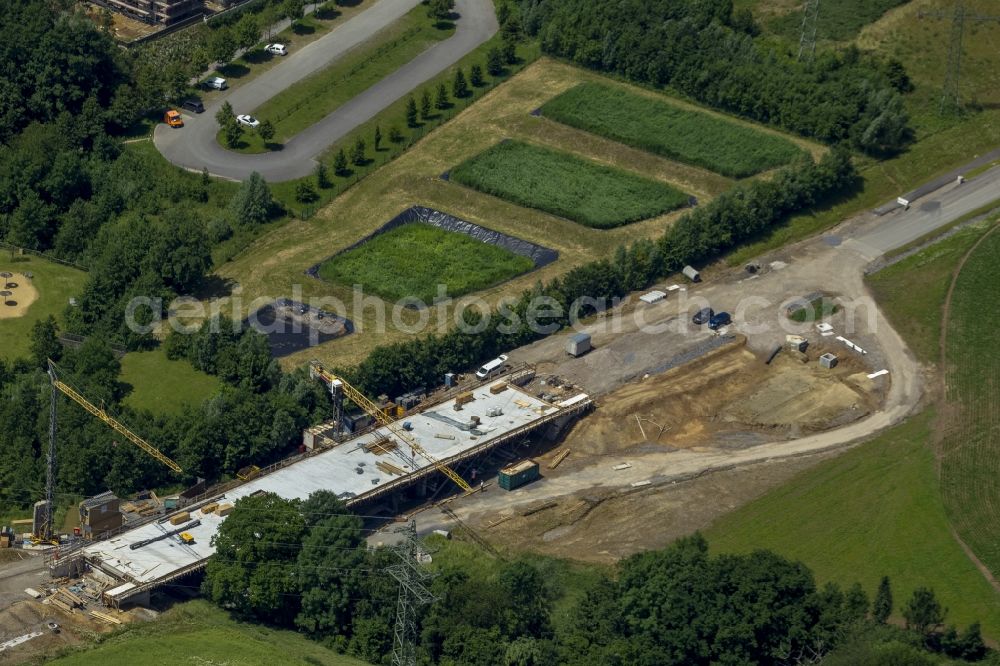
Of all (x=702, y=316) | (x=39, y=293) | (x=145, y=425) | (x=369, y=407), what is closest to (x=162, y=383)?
(x=145, y=425)

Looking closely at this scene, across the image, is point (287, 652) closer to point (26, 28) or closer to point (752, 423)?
point (752, 423)

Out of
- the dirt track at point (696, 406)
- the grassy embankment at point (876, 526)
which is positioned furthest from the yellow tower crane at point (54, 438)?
the grassy embankment at point (876, 526)

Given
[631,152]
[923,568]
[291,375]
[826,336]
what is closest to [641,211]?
[631,152]

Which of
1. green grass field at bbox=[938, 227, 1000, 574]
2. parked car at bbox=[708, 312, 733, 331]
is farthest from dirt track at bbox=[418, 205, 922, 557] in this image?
green grass field at bbox=[938, 227, 1000, 574]

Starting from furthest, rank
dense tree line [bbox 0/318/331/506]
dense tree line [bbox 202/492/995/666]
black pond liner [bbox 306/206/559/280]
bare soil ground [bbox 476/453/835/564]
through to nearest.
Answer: black pond liner [bbox 306/206/559/280], dense tree line [bbox 0/318/331/506], bare soil ground [bbox 476/453/835/564], dense tree line [bbox 202/492/995/666]

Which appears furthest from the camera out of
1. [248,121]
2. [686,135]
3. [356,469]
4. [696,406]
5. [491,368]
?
[248,121]

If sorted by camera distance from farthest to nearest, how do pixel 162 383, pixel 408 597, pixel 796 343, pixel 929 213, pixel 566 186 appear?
pixel 566 186 → pixel 929 213 → pixel 796 343 → pixel 162 383 → pixel 408 597

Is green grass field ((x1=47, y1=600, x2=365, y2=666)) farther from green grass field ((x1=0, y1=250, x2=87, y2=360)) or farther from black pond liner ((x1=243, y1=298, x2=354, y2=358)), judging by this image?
green grass field ((x1=0, y1=250, x2=87, y2=360))

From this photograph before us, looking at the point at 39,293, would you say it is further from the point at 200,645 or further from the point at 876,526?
the point at 876,526
